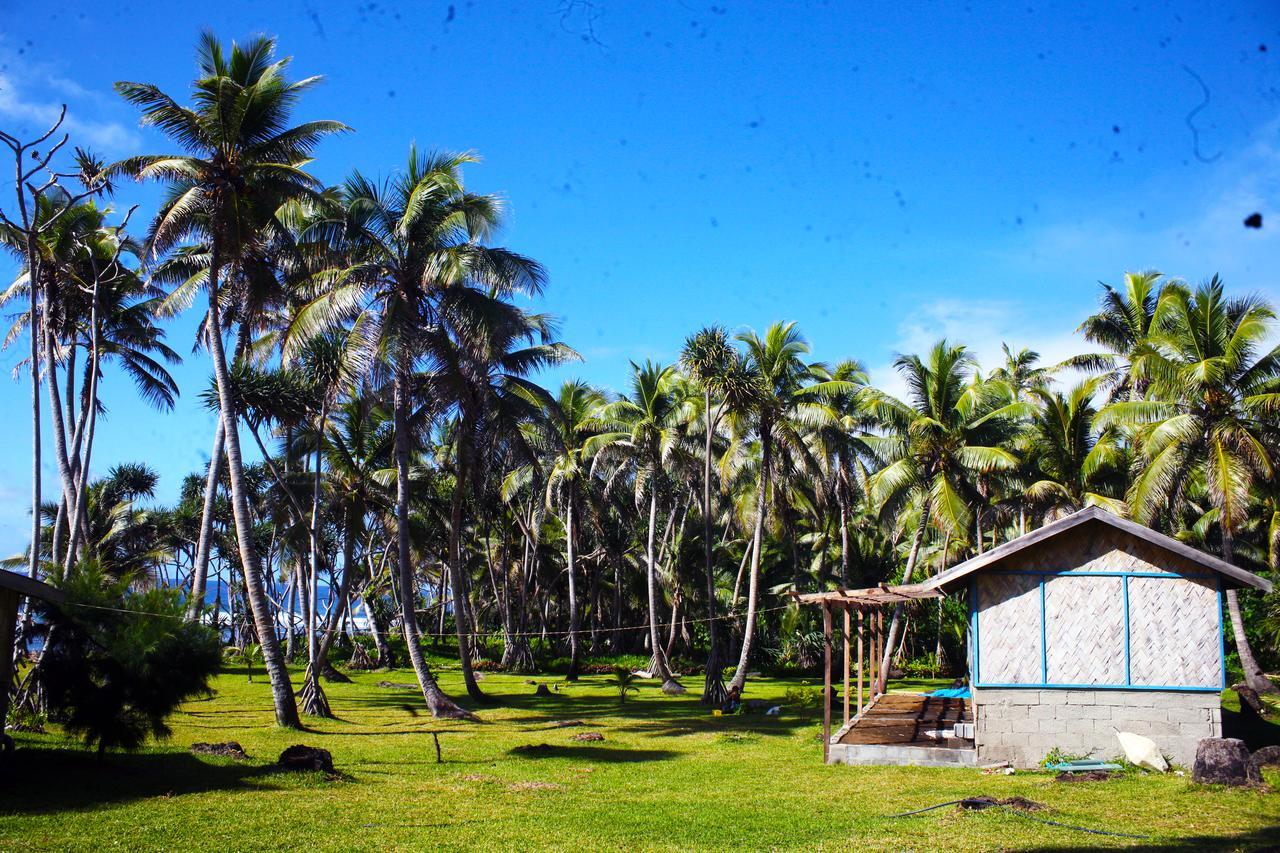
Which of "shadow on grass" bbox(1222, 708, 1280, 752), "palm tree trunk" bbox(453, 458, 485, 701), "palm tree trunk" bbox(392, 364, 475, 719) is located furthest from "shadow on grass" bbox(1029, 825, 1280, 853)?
"palm tree trunk" bbox(453, 458, 485, 701)

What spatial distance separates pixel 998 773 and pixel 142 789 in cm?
1154

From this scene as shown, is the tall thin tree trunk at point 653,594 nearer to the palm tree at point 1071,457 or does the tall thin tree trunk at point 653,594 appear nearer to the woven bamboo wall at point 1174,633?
the palm tree at point 1071,457

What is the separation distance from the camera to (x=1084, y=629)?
15469 millimetres

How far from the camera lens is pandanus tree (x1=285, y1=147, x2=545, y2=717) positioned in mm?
22219

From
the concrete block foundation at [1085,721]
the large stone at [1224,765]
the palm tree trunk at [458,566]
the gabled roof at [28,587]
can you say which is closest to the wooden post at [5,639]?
the gabled roof at [28,587]

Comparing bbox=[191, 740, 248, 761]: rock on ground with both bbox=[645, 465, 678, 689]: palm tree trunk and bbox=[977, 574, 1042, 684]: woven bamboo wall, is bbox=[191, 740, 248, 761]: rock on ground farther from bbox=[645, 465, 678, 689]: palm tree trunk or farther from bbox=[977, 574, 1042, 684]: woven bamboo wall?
bbox=[645, 465, 678, 689]: palm tree trunk

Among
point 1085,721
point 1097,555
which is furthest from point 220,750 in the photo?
point 1097,555

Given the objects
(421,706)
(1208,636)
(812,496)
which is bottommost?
(421,706)

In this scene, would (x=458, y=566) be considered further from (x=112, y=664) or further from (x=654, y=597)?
(x=112, y=664)

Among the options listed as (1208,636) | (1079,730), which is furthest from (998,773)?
(1208,636)

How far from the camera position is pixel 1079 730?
15234 mm

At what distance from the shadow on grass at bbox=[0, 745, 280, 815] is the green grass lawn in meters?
0.04

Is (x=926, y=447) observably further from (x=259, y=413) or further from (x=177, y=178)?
(x=177, y=178)

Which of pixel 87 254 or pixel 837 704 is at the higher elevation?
pixel 87 254
